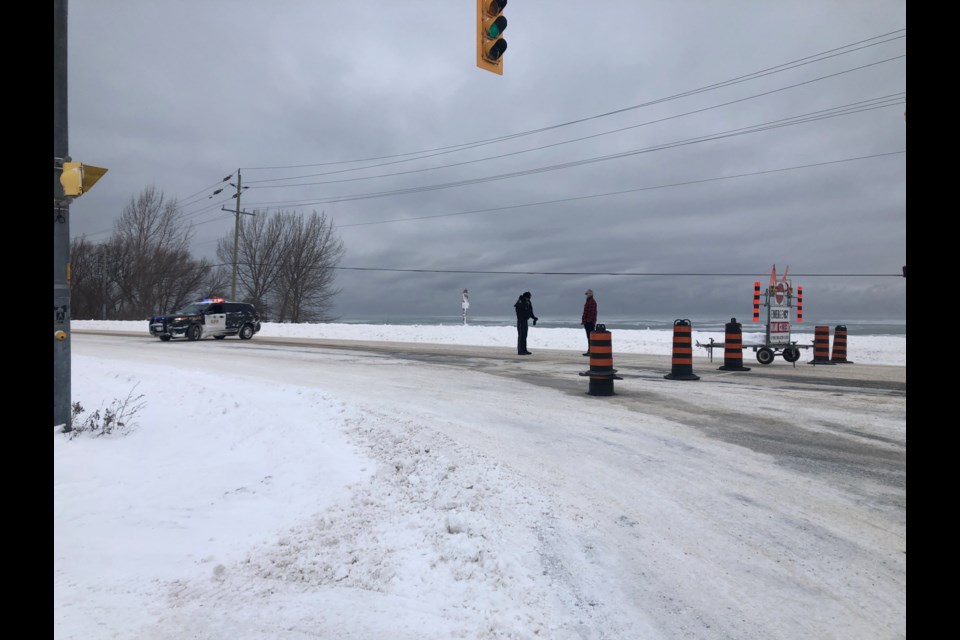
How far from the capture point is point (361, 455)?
5234 millimetres

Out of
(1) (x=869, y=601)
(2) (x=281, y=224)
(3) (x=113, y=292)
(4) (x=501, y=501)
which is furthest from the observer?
(3) (x=113, y=292)

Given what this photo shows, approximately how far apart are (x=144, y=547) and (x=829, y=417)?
8249mm

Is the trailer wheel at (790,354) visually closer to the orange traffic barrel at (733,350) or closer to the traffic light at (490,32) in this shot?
the orange traffic barrel at (733,350)

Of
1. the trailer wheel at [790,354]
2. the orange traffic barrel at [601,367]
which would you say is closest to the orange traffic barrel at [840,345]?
the trailer wheel at [790,354]

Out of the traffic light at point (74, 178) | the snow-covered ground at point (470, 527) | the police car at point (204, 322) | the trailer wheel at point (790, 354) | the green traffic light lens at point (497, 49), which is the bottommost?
the snow-covered ground at point (470, 527)

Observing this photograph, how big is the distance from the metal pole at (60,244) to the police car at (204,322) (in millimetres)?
19039

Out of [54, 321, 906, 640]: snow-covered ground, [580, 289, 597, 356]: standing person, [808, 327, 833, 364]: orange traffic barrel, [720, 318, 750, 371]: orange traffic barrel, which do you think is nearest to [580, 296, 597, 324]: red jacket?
[580, 289, 597, 356]: standing person

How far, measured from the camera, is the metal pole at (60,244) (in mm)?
5535

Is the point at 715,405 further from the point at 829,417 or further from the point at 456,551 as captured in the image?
the point at 456,551

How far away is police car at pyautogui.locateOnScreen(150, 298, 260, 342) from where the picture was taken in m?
23.2

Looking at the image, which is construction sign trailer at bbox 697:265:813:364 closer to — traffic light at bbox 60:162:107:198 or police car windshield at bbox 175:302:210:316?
traffic light at bbox 60:162:107:198

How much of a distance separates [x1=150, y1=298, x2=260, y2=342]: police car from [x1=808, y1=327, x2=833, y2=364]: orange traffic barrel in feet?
78.0

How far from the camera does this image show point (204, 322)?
23.6 meters
